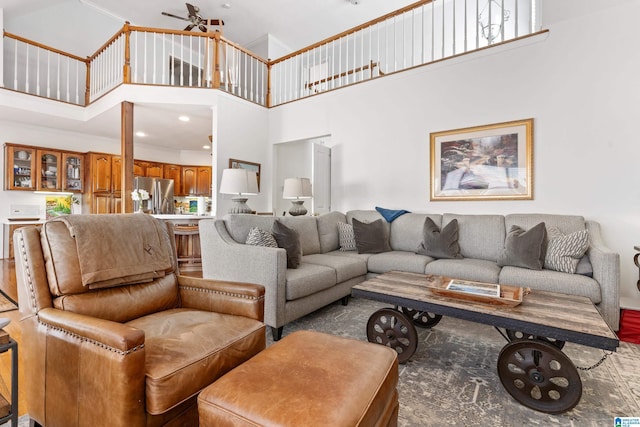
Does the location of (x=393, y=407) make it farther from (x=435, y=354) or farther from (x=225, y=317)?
(x=435, y=354)

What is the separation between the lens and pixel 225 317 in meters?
1.54

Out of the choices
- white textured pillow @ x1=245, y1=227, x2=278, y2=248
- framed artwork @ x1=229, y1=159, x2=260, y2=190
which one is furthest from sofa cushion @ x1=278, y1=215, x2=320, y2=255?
framed artwork @ x1=229, y1=159, x2=260, y2=190

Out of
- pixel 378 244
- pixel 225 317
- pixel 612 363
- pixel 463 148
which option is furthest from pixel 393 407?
pixel 463 148

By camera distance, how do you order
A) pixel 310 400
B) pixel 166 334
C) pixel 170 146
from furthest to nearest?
pixel 170 146 < pixel 166 334 < pixel 310 400

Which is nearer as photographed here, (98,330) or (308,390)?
(308,390)

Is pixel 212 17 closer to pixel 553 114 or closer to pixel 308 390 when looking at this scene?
pixel 553 114

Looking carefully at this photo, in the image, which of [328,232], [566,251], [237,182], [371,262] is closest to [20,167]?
[237,182]

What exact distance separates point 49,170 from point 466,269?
7.78 m

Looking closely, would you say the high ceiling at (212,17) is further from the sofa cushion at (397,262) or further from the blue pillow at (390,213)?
the sofa cushion at (397,262)

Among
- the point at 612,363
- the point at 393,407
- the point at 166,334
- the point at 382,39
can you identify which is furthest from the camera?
the point at 382,39

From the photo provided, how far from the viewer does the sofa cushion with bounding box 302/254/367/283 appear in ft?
9.89

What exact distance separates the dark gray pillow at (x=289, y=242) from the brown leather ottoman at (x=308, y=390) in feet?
5.07

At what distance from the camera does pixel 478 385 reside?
177 centimetres

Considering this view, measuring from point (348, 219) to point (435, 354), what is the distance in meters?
2.43
